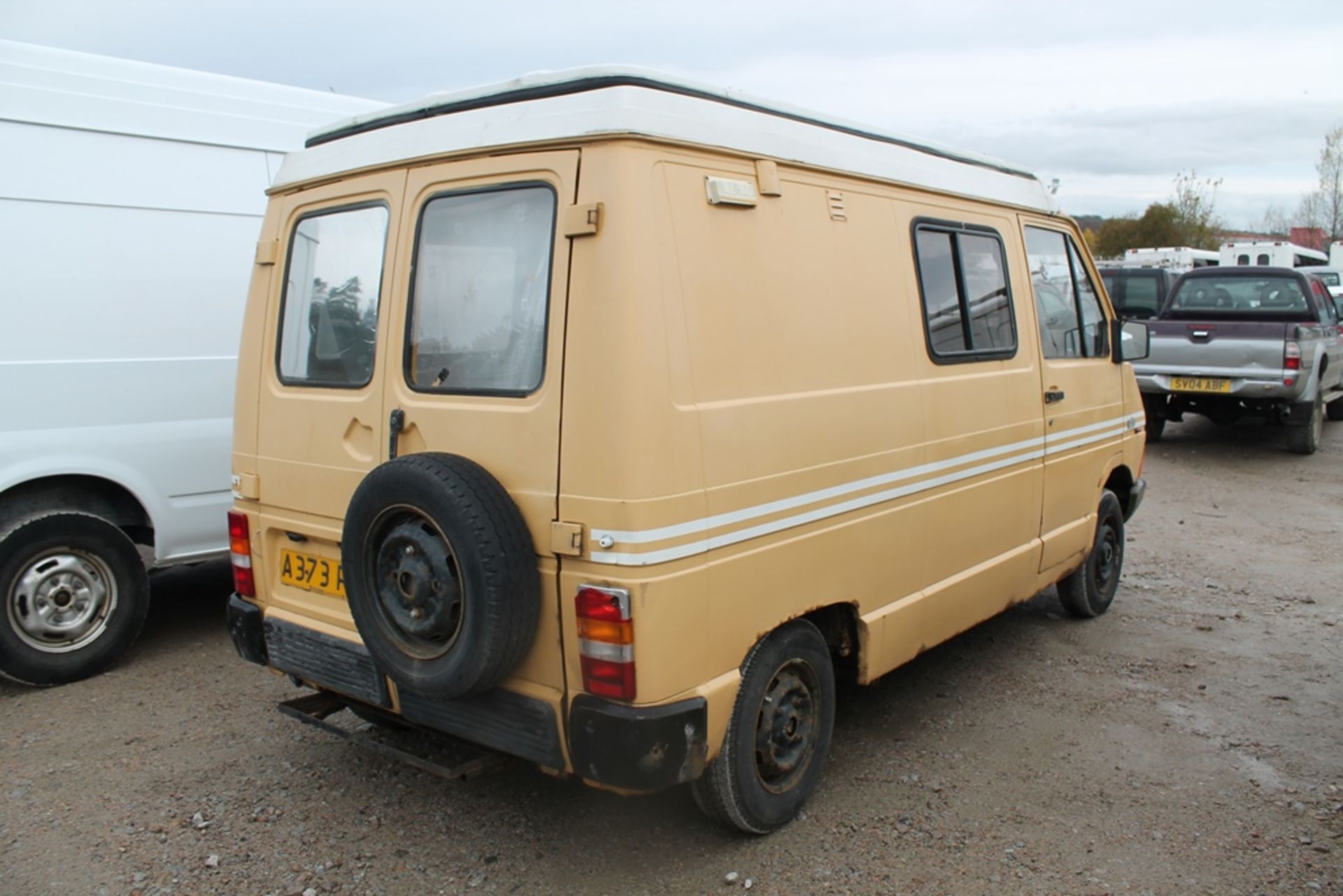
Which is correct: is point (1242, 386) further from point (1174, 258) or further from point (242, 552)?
point (1174, 258)

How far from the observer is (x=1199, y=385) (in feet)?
35.8

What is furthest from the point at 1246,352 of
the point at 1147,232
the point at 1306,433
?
the point at 1147,232

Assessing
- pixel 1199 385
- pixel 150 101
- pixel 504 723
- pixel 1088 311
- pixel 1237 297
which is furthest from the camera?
pixel 1237 297

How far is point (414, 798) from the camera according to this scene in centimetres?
378

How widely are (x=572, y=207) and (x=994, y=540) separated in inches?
102

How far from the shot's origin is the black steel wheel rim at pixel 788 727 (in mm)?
3438

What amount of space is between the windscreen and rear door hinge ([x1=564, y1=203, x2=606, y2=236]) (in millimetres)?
11197

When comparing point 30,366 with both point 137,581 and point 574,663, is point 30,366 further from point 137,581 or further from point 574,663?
point 574,663

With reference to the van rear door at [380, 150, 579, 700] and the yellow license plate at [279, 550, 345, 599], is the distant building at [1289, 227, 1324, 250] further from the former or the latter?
the yellow license plate at [279, 550, 345, 599]

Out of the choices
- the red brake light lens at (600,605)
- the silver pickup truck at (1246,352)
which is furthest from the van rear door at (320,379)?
the silver pickup truck at (1246,352)

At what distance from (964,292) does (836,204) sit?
990 mm

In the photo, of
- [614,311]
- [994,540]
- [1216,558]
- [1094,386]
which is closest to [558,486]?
[614,311]

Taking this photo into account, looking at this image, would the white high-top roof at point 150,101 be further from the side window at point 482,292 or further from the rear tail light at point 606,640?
the rear tail light at point 606,640

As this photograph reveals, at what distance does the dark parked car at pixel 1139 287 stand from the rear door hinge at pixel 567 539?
1485 cm
